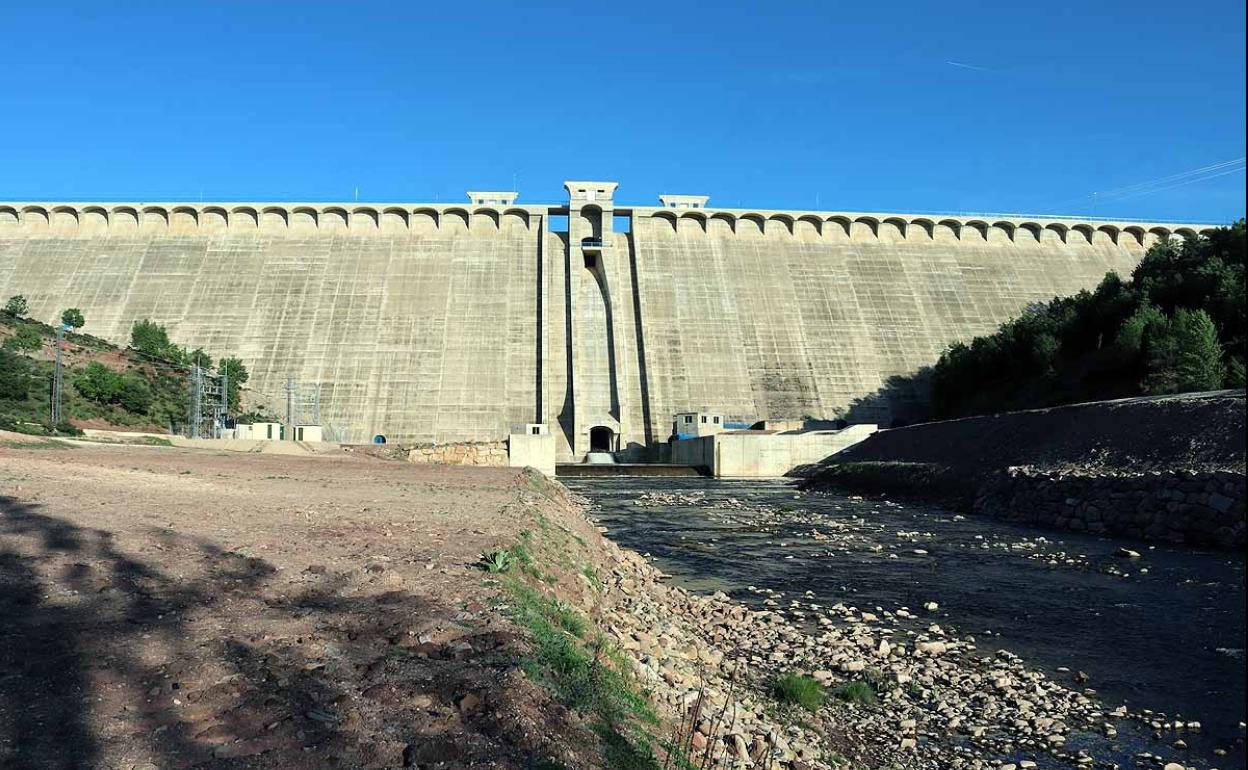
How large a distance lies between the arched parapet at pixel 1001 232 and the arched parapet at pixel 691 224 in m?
23.3

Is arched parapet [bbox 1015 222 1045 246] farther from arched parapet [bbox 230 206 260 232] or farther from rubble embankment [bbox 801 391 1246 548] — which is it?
arched parapet [bbox 230 206 260 232]

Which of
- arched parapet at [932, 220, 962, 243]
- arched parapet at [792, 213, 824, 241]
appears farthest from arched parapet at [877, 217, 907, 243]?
arched parapet at [792, 213, 824, 241]

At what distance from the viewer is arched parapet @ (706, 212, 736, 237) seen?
6431 cm

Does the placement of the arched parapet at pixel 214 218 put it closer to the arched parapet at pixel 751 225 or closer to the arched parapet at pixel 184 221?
the arched parapet at pixel 184 221

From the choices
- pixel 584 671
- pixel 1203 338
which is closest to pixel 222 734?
pixel 584 671

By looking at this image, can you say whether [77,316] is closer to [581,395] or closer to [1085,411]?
[581,395]

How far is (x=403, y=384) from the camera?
52906 millimetres

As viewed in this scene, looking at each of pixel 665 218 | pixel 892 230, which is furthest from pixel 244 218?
pixel 892 230

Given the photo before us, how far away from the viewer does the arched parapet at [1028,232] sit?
66.8 m

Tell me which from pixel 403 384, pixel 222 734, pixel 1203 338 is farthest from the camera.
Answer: pixel 403 384

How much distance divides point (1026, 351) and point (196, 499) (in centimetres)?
4741

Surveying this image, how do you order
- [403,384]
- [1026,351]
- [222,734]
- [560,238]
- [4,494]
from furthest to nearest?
[560,238] → [403,384] → [1026,351] → [4,494] → [222,734]

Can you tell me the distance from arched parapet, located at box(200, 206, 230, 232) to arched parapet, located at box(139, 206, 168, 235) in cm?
275

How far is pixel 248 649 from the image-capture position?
4.73 m
